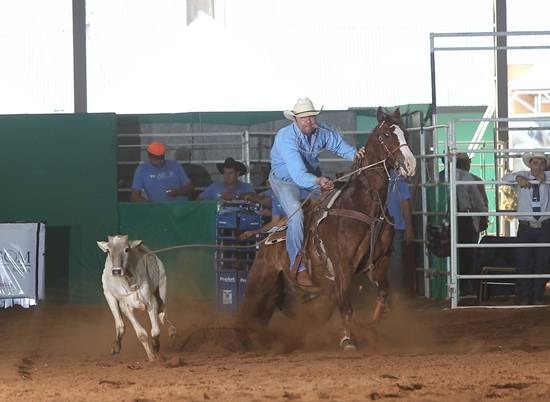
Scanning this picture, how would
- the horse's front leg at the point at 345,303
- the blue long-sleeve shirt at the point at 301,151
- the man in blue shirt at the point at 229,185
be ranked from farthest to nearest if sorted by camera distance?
the man in blue shirt at the point at 229,185, the blue long-sleeve shirt at the point at 301,151, the horse's front leg at the point at 345,303

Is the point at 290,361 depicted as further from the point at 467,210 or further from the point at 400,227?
the point at 467,210

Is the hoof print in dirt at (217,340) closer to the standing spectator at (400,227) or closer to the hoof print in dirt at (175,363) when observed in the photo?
the hoof print in dirt at (175,363)

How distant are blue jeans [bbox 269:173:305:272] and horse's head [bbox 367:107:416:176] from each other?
1015mm

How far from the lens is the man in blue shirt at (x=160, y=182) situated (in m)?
14.9

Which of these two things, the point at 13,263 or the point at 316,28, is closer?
the point at 13,263

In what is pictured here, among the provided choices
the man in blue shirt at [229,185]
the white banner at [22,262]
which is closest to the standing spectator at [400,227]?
the man in blue shirt at [229,185]

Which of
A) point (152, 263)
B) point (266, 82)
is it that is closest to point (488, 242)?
point (152, 263)

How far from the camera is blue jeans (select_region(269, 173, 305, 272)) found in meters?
9.84

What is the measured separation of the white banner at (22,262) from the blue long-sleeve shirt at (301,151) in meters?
5.10

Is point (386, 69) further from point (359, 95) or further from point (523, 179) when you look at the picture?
point (523, 179)

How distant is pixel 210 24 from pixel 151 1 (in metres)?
1.11

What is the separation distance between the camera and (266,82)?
1950 cm

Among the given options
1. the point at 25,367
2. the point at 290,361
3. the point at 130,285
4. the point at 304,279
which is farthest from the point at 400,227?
the point at 25,367

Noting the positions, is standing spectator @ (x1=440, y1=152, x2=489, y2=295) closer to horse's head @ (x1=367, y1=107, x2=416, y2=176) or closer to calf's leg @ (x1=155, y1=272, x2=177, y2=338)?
horse's head @ (x1=367, y1=107, x2=416, y2=176)
